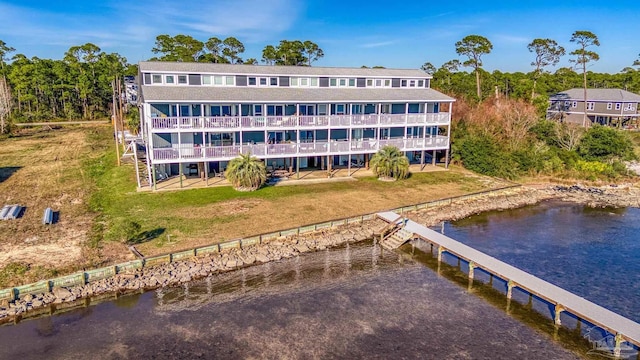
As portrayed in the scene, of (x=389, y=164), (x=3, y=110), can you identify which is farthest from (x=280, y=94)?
(x=3, y=110)

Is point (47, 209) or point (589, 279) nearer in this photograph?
point (589, 279)

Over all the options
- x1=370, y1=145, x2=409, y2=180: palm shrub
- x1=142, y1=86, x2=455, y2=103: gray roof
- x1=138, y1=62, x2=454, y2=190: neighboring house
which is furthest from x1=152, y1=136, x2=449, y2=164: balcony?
x1=142, y1=86, x2=455, y2=103: gray roof

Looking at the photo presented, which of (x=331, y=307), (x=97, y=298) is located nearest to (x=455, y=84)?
(x=331, y=307)

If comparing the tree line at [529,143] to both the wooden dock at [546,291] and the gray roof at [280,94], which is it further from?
the wooden dock at [546,291]

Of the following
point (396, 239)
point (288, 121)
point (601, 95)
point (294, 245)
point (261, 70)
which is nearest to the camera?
point (294, 245)

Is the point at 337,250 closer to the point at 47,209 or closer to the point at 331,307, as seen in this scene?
the point at 331,307

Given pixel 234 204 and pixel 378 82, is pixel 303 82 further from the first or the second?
pixel 234 204
